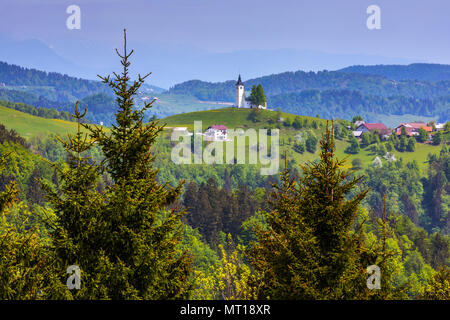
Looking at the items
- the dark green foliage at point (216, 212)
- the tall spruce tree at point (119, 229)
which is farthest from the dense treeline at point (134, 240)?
the dark green foliage at point (216, 212)

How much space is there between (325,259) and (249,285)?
348cm

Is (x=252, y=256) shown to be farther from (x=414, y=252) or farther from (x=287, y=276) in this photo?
(x=414, y=252)

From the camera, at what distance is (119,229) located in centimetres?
1565

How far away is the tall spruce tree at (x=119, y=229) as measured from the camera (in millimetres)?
14961

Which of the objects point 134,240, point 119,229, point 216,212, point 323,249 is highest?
point 119,229

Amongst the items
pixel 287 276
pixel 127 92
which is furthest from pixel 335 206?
pixel 127 92

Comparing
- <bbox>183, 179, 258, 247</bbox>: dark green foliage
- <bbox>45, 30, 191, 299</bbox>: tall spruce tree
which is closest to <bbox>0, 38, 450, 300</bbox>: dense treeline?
<bbox>45, 30, 191, 299</bbox>: tall spruce tree

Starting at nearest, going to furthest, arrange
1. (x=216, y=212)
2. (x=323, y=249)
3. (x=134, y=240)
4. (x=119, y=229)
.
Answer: (x=134, y=240) < (x=119, y=229) < (x=323, y=249) < (x=216, y=212)

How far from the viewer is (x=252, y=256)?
22.4m

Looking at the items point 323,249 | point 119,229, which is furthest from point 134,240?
point 323,249

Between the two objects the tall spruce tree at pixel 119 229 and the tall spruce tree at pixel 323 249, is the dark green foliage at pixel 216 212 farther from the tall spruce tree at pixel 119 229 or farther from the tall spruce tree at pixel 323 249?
the tall spruce tree at pixel 119 229

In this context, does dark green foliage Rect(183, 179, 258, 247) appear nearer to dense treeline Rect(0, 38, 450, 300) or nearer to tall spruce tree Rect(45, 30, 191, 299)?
dense treeline Rect(0, 38, 450, 300)

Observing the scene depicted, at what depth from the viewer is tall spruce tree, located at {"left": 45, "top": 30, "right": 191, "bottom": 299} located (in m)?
15.0

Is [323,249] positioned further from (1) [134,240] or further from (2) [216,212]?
(2) [216,212]
